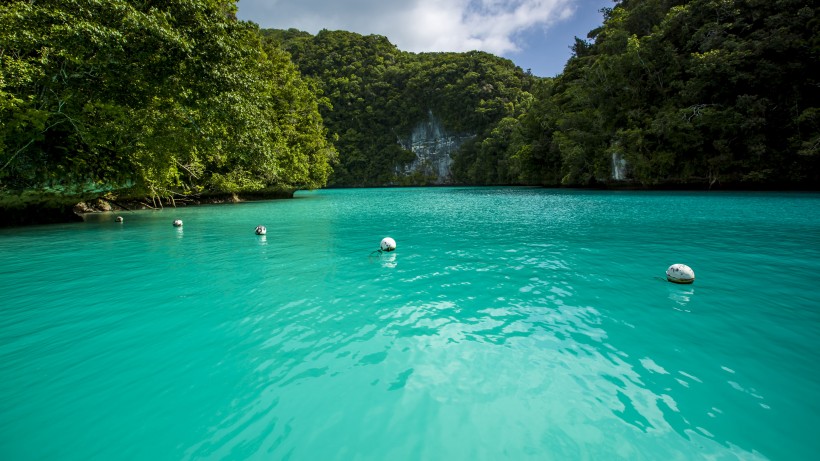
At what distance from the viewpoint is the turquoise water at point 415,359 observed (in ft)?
11.2

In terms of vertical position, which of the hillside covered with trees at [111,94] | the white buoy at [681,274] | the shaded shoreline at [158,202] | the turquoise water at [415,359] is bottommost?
the turquoise water at [415,359]

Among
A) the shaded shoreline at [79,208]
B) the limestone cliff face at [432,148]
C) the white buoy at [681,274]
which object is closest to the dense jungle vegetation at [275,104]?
the shaded shoreline at [79,208]

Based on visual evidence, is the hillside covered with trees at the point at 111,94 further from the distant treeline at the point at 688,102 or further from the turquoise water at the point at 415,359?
the distant treeline at the point at 688,102

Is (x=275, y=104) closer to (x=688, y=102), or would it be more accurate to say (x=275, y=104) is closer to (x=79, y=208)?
(x=79, y=208)

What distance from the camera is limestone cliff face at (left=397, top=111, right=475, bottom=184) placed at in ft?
363

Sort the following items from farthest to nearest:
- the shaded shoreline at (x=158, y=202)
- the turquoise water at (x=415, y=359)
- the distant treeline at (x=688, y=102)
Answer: the distant treeline at (x=688, y=102), the shaded shoreline at (x=158, y=202), the turquoise water at (x=415, y=359)

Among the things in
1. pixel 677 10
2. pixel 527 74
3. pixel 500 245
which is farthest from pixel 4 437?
pixel 527 74

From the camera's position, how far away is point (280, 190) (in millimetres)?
48906

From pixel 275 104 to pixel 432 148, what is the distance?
241 ft

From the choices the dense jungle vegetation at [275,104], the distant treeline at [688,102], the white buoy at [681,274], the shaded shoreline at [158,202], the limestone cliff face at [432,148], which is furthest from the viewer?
the limestone cliff face at [432,148]

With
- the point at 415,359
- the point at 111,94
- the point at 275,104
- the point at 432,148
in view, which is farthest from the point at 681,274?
the point at 432,148

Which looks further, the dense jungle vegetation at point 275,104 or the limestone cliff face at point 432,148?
the limestone cliff face at point 432,148

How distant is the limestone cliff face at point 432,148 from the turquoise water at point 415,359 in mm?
103099

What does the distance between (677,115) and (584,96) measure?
15.6 meters
